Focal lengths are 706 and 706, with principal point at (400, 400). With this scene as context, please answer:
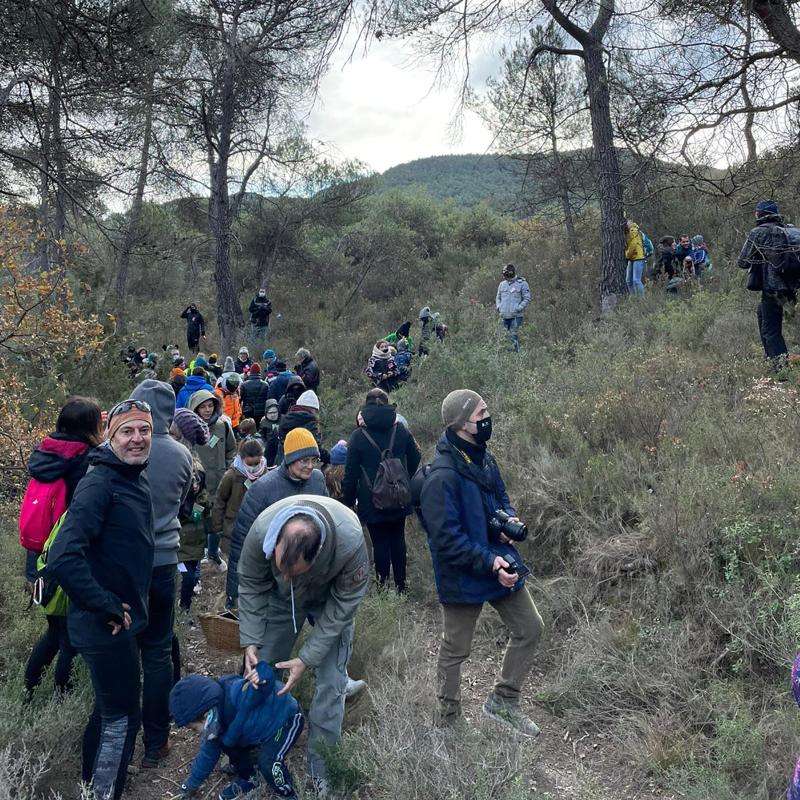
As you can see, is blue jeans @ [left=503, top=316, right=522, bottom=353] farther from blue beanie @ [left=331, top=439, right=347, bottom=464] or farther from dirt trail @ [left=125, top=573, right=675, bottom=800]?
dirt trail @ [left=125, top=573, right=675, bottom=800]

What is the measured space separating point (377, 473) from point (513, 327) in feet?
22.6

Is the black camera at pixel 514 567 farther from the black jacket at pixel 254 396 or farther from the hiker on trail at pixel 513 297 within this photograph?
the hiker on trail at pixel 513 297

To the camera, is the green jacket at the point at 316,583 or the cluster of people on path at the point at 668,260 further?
the cluster of people on path at the point at 668,260

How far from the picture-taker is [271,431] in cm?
885

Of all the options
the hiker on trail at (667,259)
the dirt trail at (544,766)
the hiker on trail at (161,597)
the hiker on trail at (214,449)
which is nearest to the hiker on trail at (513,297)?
the hiker on trail at (667,259)

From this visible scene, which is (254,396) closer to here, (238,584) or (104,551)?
(238,584)

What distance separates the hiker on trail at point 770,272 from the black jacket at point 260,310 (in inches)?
550

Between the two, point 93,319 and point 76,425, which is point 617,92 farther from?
point 76,425

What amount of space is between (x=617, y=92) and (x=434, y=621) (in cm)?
891

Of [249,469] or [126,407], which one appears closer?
[126,407]

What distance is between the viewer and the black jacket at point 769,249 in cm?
671

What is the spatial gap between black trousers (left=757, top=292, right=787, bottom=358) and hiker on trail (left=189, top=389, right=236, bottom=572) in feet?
17.6

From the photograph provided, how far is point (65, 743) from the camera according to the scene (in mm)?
3457

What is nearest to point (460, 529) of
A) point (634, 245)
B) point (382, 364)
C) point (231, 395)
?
point (231, 395)
